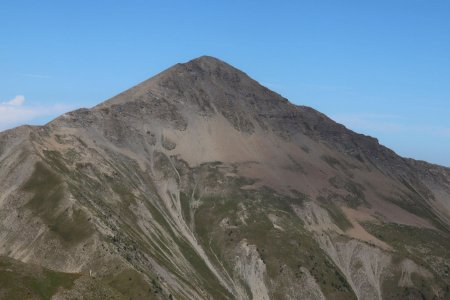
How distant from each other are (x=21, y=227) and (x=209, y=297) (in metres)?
66.7

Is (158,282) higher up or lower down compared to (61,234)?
lower down

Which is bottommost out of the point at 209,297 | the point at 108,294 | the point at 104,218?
the point at 209,297

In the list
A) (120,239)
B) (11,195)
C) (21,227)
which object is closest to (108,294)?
(120,239)

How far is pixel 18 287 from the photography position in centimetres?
11169

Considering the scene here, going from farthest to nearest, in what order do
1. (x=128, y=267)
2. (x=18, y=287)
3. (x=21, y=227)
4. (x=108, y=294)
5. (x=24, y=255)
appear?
(x=21, y=227) → (x=24, y=255) → (x=128, y=267) → (x=108, y=294) → (x=18, y=287)

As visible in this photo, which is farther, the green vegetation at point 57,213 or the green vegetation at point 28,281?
the green vegetation at point 57,213

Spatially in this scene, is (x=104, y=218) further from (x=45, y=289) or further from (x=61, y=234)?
(x=45, y=289)

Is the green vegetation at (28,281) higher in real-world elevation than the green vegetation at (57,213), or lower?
lower

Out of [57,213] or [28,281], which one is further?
[57,213]

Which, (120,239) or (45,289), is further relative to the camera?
(120,239)

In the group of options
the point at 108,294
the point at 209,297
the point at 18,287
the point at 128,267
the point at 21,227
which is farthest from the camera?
the point at 209,297

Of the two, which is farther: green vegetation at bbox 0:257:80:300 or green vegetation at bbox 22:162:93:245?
green vegetation at bbox 22:162:93:245

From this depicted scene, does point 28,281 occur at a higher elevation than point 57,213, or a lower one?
lower

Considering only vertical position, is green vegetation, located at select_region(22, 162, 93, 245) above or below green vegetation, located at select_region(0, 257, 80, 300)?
above
